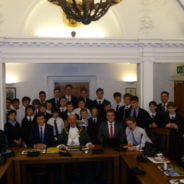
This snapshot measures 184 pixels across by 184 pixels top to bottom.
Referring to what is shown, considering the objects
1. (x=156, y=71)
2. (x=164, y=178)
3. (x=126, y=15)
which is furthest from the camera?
(x=156, y=71)

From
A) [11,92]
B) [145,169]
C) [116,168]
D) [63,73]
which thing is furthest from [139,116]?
[11,92]

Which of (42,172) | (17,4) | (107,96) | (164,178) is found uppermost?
(17,4)

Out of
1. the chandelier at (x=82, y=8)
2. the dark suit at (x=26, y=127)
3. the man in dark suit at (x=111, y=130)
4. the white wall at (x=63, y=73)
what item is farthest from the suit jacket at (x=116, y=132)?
the white wall at (x=63, y=73)

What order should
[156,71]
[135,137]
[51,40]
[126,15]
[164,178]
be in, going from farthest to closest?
[156,71] → [126,15] → [51,40] → [135,137] → [164,178]

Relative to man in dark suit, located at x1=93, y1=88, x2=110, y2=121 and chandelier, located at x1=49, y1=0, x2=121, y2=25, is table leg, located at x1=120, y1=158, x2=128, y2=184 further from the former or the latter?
chandelier, located at x1=49, y1=0, x2=121, y2=25

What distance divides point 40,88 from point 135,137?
15.0 feet

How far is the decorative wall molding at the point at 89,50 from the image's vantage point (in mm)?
6906

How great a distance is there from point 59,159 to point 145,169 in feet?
4.93

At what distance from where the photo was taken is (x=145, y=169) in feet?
14.0

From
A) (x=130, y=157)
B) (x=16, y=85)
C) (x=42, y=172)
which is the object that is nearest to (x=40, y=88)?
(x=16, y=85)

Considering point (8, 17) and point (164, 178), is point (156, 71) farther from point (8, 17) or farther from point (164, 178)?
point (164, 178)

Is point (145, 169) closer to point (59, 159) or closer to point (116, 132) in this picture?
point (59, 159)

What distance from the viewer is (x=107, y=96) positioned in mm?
9656

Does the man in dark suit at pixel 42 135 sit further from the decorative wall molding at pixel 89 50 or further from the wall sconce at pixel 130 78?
the wall sconce at pixel 130 78
